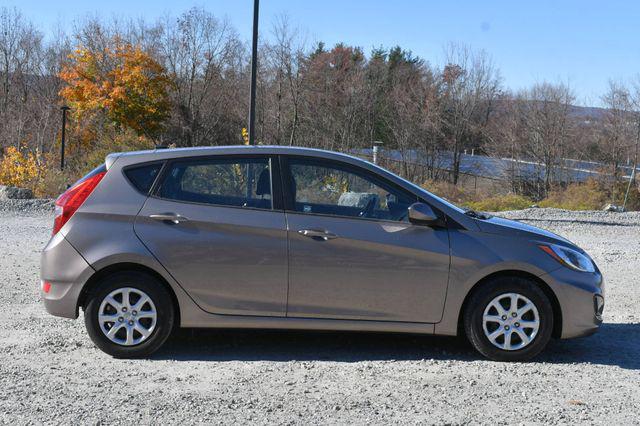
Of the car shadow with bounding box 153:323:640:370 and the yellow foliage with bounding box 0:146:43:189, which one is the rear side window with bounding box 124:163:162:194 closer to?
the car shadow with bounding box 153:323:640:370

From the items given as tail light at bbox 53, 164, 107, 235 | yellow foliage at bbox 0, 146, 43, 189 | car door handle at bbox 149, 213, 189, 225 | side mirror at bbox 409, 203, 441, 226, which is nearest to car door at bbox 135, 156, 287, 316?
car door handle at bbox 149, 213, 189, 225

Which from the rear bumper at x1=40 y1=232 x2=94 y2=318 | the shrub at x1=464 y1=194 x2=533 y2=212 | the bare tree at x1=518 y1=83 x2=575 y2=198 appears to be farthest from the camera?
the bare tree at x1=518 y1=83 x2=575 y2=198

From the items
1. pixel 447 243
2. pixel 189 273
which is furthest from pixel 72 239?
pixel 447 243

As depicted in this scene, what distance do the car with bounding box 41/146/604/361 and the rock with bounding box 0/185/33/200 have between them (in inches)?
513

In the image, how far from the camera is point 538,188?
34.3m

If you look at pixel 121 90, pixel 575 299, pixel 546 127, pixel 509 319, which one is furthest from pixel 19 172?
pixel 546 127

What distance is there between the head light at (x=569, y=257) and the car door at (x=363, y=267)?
0.81 m

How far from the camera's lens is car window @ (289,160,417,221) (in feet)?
18.9

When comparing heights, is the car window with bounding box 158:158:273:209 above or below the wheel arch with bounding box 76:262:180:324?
above

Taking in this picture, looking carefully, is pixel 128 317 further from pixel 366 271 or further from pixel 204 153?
pixel 366 271

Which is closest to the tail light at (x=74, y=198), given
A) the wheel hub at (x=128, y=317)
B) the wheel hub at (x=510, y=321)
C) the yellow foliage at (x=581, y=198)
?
the wheel hub at (x=128, y=317)

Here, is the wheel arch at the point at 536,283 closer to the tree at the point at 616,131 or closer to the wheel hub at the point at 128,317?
the wheel hub at the point at 128,317

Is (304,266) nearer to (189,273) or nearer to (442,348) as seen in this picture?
(189,273)

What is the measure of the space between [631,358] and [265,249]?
299 cm
